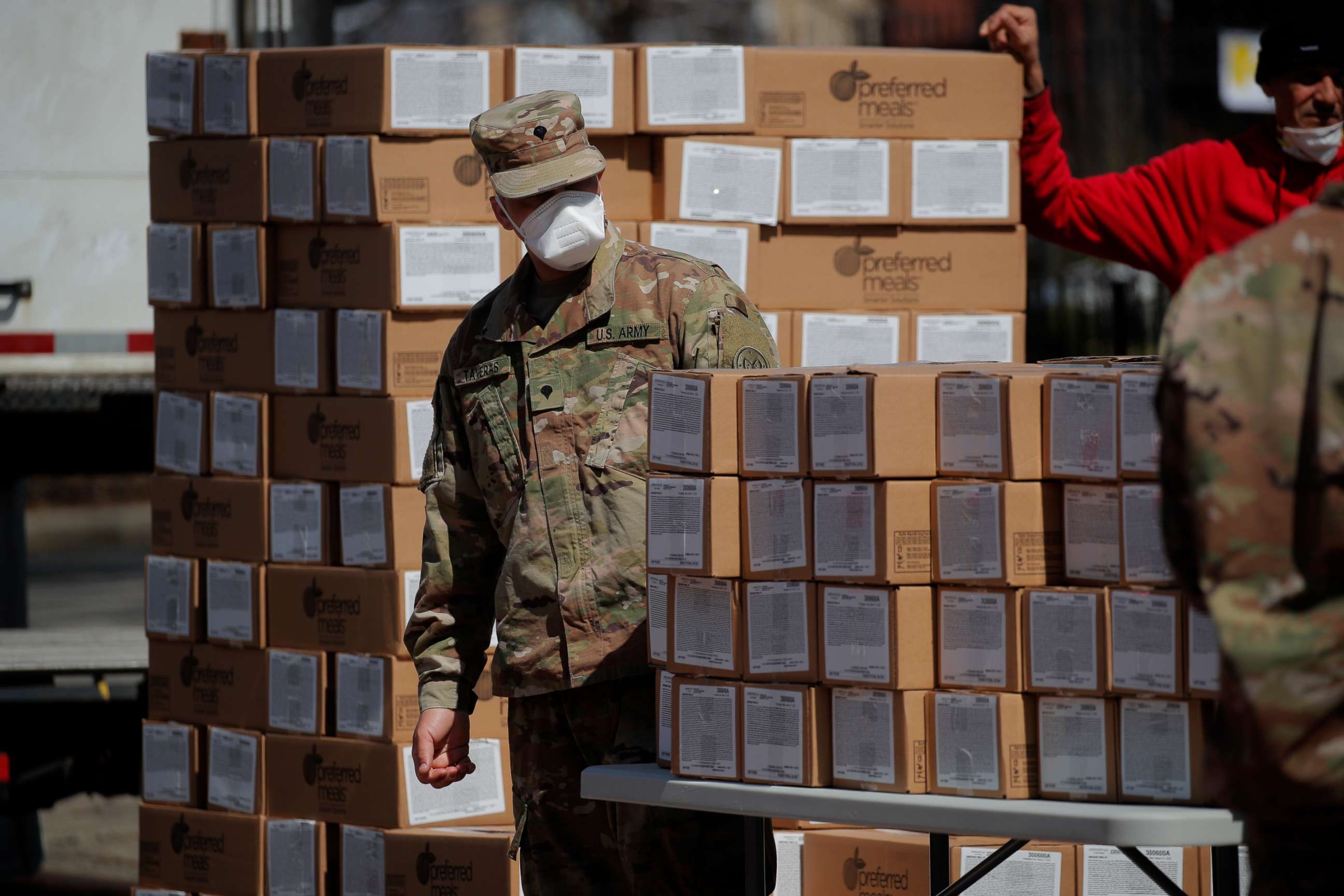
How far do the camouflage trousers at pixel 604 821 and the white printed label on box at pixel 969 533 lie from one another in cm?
66

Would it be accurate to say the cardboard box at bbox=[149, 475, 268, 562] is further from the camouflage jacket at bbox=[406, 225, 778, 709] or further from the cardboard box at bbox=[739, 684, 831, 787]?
the cardboard box at bbox=[739, 684, 831, 787]

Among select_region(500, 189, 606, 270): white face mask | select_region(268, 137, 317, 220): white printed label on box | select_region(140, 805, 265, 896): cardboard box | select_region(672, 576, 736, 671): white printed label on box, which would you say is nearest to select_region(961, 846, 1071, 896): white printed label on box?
select_region(672, 576, 736, 671): white printed label on box

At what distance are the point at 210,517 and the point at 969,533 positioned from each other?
8.61 ft

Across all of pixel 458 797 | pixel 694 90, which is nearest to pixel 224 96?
pixel 694 90

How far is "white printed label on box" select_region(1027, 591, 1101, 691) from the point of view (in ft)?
7.79

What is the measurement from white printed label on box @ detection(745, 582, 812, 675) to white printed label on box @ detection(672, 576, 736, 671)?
33 mm

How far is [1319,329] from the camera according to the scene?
1.42m

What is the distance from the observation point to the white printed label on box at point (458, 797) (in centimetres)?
408

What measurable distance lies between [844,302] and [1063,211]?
1.96ft

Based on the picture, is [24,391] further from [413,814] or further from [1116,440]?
[1116,440]

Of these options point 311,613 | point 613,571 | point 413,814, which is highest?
point 613,571

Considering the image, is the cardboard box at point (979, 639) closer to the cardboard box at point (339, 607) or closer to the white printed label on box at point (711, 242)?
the white printed label on box at point (711, 242)

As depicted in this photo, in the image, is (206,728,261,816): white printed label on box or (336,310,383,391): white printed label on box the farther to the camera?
(206,728,261,816): white printed label on box

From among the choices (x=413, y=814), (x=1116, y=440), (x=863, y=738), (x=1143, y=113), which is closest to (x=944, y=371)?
(x=1116, y=440)
